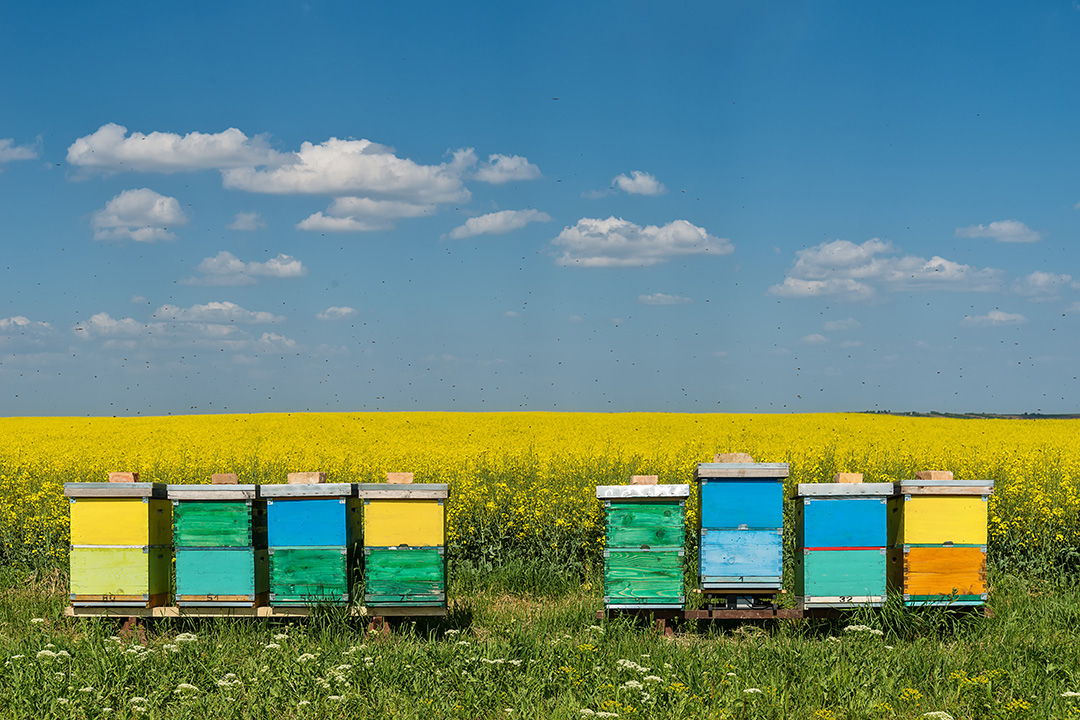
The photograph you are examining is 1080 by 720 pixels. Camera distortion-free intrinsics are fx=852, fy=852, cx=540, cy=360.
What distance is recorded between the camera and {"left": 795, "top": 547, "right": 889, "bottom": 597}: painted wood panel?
7766mm

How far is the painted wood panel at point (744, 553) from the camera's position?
25.2 ft

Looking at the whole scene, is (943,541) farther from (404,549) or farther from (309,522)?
(309,522)

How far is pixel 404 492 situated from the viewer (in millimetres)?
7680

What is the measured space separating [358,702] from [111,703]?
182 cm

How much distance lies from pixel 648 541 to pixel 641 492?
1.51 ft

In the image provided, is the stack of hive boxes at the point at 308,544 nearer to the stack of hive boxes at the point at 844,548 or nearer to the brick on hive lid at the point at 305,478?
the brick on hive lid at the point at 305,478

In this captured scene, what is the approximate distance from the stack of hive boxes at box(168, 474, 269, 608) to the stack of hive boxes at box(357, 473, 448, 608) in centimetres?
109

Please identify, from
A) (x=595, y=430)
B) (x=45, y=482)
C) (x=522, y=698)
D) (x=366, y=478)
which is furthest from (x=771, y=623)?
(x=595, y=430)

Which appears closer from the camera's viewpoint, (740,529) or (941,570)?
(740,529)

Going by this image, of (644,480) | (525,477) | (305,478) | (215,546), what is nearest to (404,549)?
(305,478)

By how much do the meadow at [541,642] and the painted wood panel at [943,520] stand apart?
70 cm

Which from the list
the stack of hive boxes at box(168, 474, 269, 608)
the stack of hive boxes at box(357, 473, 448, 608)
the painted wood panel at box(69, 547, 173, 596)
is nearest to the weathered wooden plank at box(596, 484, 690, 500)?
the stack of hive boxes at box(357, 473, 448, 608)

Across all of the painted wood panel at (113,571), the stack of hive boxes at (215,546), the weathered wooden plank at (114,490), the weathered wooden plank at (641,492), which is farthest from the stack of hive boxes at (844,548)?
the painted wood panel at (113,571)

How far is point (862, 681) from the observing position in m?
6.30
